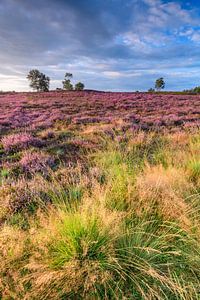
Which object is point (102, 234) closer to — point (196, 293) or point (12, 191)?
point (196, 293)

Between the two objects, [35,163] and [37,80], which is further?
[37,80]

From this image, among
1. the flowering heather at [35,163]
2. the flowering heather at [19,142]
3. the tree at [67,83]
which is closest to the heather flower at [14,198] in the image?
the flowering heather at [35,163]

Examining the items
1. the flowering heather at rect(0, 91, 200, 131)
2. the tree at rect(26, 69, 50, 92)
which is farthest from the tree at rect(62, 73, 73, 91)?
the flowering heather at rect(0, 91, 200, 131)

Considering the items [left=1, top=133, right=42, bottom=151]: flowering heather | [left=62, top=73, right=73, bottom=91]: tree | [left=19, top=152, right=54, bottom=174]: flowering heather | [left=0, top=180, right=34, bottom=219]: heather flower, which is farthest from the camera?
[left=62, top=73, right=73, bottom=91]: tree

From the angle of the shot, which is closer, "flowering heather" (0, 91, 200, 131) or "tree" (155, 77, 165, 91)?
"flowering heather" (0, 91, 200, 131)

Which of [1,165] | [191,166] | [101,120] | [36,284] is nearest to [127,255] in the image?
[36,284]

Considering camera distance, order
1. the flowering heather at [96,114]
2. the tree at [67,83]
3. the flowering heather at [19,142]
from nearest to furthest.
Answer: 1. the flowering heather at [19,142]
2. the flowering heather at [96,114]
3. the tree at [67,83]

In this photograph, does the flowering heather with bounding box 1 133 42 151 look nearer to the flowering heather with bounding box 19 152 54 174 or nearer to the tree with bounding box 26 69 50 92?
the flowering heather with bounding box 19 152 54 174

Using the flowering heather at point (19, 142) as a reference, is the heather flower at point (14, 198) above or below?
above

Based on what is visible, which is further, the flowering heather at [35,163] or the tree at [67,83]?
the tree at [67,83]

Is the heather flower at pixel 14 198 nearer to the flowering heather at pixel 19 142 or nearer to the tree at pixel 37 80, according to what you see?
the flowering heather at pixel 19 142

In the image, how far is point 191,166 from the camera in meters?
5.38

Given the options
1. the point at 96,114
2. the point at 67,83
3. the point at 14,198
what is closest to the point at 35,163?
the point at 14,198

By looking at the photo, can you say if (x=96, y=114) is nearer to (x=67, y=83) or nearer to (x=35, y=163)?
(x=35, y=163)
